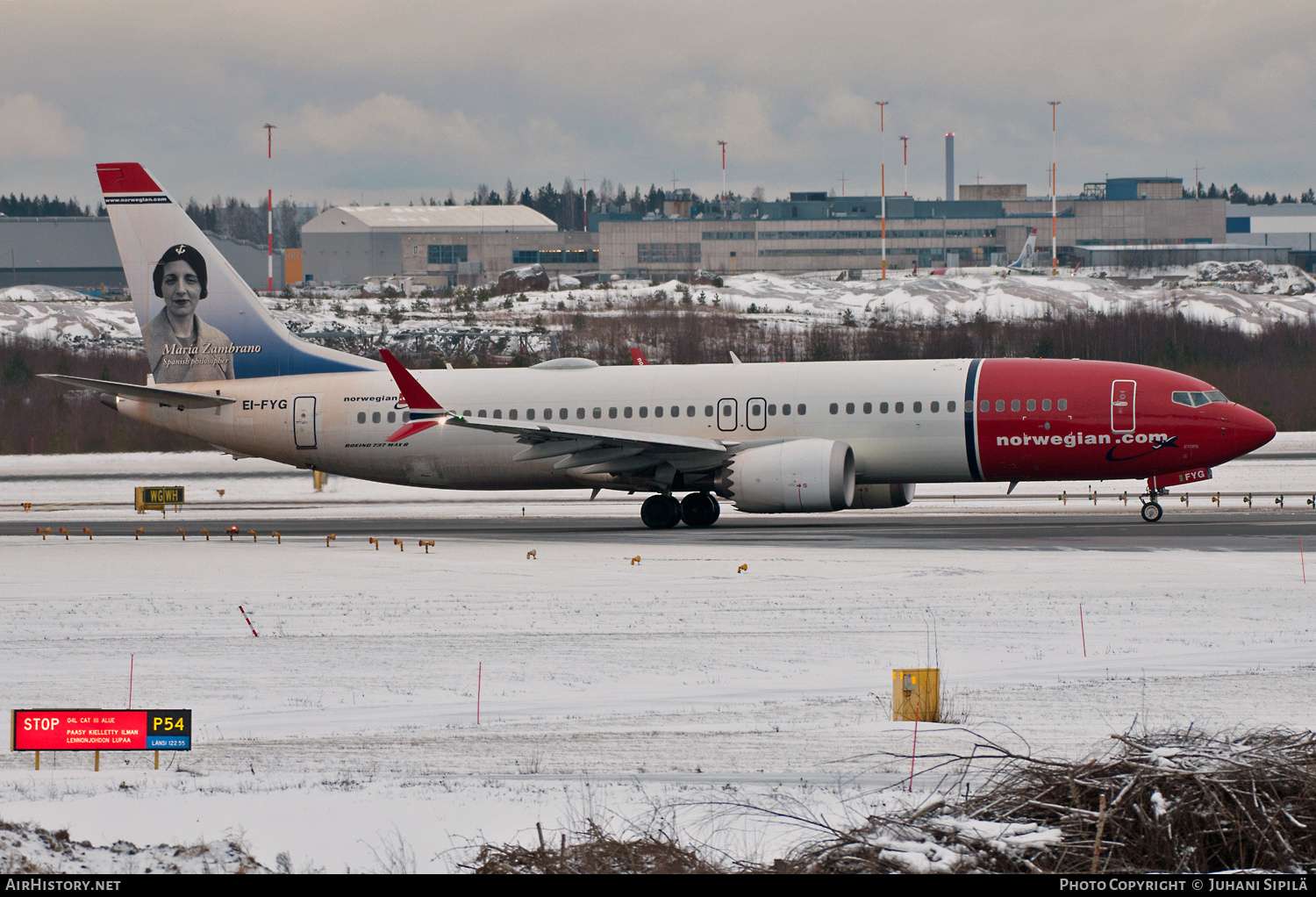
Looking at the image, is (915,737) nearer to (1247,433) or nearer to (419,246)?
(1247,433)

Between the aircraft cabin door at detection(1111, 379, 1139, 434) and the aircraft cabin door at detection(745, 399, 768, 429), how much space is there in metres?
8.25

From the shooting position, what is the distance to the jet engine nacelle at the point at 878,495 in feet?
119

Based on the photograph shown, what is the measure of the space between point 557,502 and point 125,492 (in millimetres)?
15960

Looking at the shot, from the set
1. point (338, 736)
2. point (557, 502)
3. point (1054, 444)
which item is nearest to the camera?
point (338, 736)

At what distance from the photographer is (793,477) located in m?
33.2

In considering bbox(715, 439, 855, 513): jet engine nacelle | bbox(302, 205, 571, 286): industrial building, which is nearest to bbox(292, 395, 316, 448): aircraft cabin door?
bbox(715, 439, 855, 513): jet engine nacelle

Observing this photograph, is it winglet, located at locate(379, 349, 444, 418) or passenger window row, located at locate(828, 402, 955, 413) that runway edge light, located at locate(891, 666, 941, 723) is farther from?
winglet, located at locate(379, 349, 444, 418)

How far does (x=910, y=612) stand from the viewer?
21953mm

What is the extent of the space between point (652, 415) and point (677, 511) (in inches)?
99.1

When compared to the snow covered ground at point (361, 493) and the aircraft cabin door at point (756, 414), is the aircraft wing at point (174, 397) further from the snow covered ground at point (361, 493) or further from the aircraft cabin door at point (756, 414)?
the aircraft cabin door at point (756, 414)

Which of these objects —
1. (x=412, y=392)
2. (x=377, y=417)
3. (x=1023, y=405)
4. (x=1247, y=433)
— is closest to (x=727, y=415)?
(x=1023, y=405)

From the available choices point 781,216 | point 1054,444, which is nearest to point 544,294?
point 781,216

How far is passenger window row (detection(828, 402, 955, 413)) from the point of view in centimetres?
3419

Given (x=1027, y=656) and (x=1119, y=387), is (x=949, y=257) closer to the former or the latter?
(x=1119, y=387)
